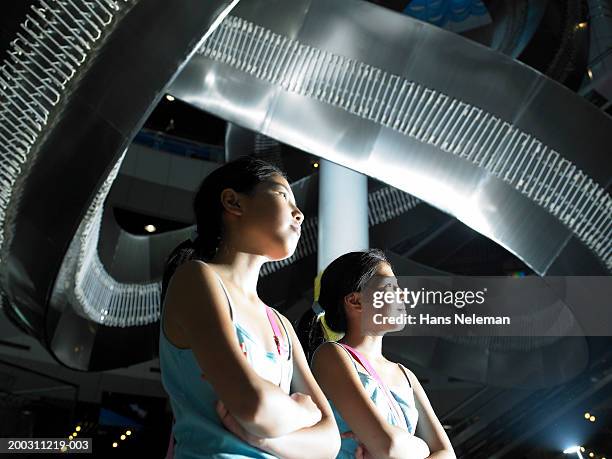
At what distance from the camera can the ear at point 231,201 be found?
1925 mm

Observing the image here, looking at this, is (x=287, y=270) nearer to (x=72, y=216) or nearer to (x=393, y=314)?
(x=72, y=216)

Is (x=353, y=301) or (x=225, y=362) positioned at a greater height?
(x=225, y=362)

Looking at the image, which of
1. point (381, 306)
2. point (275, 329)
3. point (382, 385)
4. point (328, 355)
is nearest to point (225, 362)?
point (275, 329)

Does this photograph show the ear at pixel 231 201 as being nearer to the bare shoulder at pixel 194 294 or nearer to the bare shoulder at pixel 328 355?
the bare shoulder at pixel 194 294

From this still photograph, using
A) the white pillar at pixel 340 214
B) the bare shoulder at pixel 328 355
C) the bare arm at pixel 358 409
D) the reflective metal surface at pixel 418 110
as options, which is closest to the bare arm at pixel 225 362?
the bare arm at pixel 358 409

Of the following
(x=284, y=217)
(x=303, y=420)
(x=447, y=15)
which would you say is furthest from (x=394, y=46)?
(x=447, y=15)

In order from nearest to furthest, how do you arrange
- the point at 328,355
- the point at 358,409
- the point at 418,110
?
the point at 358,409 < the point at 328,355 < the point at 418,110

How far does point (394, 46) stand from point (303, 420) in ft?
13.0

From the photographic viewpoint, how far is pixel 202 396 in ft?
5.22

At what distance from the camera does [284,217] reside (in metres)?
1.87

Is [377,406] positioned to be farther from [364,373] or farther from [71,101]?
[71,101]

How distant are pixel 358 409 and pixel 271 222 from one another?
587 mm

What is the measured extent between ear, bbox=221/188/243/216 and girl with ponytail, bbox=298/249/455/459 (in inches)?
22.6

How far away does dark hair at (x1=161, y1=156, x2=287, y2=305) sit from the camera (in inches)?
77.6
